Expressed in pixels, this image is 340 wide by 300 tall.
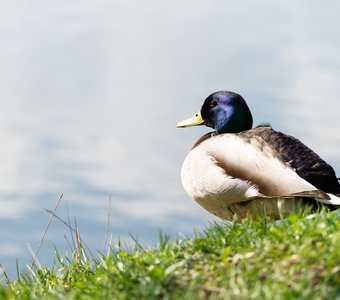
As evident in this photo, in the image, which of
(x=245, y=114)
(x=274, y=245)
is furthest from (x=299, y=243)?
(x=245, y=114)

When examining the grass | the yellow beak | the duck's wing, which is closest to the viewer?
the grass

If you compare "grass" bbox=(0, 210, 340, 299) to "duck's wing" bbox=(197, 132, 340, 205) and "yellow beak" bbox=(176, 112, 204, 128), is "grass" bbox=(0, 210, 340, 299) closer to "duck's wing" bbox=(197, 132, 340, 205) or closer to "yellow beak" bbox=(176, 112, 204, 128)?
"duck's wing" bbox=(197, 132, 340, 205)

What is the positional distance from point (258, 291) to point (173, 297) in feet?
1.72

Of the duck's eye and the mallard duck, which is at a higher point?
the duck's eye

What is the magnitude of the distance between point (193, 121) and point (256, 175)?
2.40m

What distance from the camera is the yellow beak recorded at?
10008 mm

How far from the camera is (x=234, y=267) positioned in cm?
532

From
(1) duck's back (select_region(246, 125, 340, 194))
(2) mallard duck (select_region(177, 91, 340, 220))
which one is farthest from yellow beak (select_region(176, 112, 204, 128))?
(1) duck's back (select_region(246, 125, 340, 194))

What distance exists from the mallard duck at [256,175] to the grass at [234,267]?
55.5 inches

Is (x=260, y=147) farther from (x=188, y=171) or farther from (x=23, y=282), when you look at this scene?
(x=23, y=282)

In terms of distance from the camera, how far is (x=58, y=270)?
23.7 ft

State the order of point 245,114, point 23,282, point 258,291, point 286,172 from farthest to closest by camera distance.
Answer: point 245,114 → point 286,172 → point 23,282 → point 258,291

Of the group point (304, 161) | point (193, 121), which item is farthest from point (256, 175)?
point (193, 121)

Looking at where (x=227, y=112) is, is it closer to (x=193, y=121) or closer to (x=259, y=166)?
(x=193, y=121)
